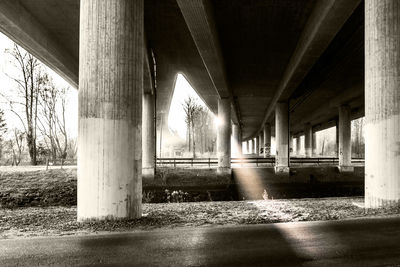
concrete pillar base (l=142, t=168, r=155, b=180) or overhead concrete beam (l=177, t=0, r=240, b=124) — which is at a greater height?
overhead concrete beam (l=177, t=0, r=240, b=124)

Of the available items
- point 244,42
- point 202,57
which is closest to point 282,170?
point 244,42

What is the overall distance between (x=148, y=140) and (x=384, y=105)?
64.8ft

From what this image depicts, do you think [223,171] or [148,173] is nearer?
[148,173]

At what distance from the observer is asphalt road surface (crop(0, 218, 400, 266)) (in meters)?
4.77

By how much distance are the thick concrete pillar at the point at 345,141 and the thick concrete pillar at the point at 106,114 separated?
28026 mm

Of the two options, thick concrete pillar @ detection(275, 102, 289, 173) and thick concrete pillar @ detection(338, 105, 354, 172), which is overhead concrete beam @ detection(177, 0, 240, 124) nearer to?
thick concrete pillar @ detection(275, 102, 289, 173)

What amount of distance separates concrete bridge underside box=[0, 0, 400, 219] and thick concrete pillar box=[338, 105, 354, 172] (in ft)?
12.7

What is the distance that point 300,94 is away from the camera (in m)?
31.0

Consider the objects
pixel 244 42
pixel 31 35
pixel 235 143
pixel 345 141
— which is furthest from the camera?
pixel 235 143

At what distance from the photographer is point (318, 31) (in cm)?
1327

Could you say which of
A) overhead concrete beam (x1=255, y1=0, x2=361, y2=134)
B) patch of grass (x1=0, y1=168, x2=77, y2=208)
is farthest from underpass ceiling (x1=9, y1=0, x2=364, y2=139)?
patch of grass (x1=0, y1=168, x2=77, y2=208)

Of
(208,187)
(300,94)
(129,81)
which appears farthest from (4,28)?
(300,94)

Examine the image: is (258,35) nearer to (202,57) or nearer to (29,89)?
(202,57)

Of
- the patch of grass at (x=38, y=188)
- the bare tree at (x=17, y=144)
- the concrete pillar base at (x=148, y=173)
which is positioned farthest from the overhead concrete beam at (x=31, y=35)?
the bare tree at (x=17, y=144)
